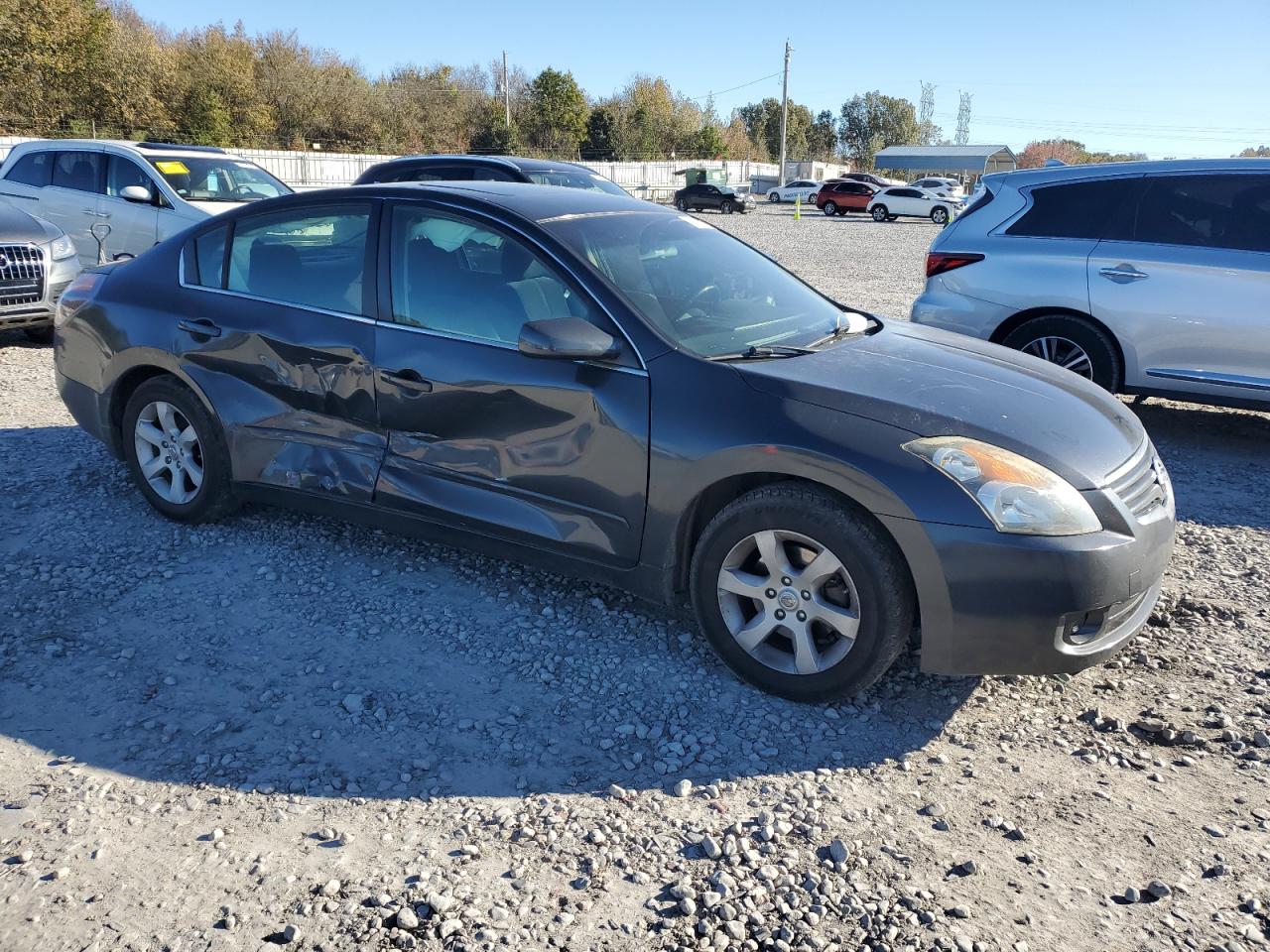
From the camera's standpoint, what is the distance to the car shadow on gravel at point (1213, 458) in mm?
5531

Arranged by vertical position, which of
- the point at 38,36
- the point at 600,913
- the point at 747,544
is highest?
the point at 38,36

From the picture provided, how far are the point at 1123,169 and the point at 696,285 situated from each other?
431 centimetres

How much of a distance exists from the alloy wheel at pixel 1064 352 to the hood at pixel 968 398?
9.40 feet

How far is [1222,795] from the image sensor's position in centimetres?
304

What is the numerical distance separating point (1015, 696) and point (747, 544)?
1.14 meters

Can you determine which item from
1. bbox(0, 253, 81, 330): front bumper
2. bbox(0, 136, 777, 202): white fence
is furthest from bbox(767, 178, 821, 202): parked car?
bbox(0, 253, 81, 330): front bumper

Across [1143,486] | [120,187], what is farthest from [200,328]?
[120,187]

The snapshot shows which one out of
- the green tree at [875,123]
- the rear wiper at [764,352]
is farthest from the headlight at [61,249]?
the green tree at [875,123]

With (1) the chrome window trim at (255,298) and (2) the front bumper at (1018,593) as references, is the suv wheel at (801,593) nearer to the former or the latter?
(2) the front bumper at (1018,593)

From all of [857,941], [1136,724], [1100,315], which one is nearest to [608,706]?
[857,941]

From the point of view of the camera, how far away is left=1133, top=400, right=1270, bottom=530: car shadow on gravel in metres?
5.53

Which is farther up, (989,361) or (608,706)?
(989,361)

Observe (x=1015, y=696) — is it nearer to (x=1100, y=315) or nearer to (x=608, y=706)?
(x=608, y=706)

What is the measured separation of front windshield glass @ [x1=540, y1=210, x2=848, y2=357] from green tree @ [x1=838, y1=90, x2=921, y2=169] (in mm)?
128509
